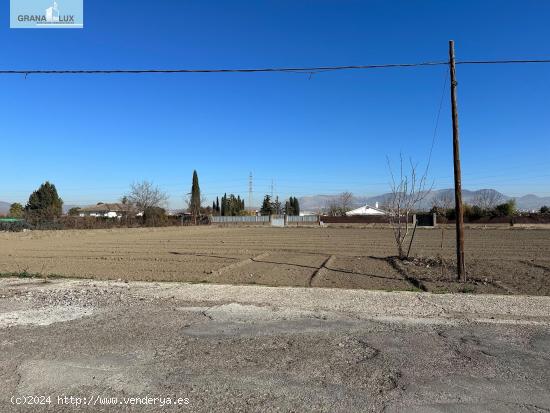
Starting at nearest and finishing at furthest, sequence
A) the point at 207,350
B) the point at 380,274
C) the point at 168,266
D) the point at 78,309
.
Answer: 1. the point at 207,350
2. the point at 78,309
3. the point at 380,274
4. the point at 168,266

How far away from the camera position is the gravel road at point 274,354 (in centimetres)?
460

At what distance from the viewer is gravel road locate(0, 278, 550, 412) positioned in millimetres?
4598

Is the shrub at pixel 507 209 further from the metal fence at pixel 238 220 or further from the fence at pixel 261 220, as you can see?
the metal fence at pixel 238 220

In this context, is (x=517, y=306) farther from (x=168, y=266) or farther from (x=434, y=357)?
(x=168, y=266)


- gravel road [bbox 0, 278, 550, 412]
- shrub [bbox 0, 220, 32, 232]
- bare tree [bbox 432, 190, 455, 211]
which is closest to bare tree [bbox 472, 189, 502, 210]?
bare tree [bbox 432, 190, 455, 211]

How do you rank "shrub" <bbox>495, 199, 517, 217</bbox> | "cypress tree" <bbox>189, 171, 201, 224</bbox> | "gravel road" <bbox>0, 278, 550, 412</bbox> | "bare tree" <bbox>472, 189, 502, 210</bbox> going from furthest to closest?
"bare tree" <bbox>472, 189, 502, 210</bbox> < "cypress tree" <bbox>189, 171, 201, 224</bbox> < "shrub" <bbox>495, 199, 517, 217</bbox> < "gravel road" <bbox>0, 278, 550, 412</bbox>

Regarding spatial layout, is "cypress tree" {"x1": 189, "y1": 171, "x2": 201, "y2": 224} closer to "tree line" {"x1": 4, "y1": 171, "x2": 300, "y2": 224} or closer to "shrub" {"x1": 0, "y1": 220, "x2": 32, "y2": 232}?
"tree line" {"x1": 4, "y1": 171, "x2": 300, "y2": 224}

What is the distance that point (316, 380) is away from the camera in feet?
16.8

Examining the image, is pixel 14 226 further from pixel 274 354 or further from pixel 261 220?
pixel 274 354

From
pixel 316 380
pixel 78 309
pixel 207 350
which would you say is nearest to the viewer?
pixel 316 380

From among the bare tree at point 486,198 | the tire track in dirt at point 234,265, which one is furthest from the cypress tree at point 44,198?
the bare tree at point 486,198

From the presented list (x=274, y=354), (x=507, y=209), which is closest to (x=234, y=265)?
(x=274, y=354)

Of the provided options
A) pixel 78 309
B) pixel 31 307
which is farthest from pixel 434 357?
pixel 31 307

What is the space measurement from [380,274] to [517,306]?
688 cm
